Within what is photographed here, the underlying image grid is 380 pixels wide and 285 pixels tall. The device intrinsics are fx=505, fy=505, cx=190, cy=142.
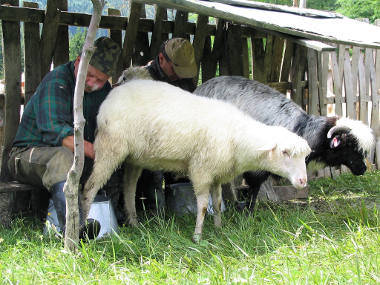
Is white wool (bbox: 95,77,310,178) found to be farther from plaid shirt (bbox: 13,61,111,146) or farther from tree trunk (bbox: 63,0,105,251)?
tree trunk (bbox: 63,0,105,251)

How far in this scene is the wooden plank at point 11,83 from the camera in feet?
18.4

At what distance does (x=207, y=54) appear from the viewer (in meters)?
7.49

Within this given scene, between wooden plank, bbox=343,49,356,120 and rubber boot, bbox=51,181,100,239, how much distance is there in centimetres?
618

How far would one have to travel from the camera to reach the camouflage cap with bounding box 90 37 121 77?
16.5 ft

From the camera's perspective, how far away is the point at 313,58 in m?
8.77

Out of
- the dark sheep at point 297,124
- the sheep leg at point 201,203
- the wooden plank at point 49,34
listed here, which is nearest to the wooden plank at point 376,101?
the dark sheep at point 297,124

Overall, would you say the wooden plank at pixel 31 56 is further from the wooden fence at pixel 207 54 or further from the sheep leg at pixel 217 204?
the sheep leg at pixel 217 204

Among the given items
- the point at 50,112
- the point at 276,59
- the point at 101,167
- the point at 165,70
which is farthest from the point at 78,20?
the point at 276,59

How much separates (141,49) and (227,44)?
1.37m

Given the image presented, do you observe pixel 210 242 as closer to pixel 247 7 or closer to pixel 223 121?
pixel 223 121

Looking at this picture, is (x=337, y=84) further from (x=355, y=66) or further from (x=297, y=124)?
(x=297, y=124)

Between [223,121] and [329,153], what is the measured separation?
2.00m

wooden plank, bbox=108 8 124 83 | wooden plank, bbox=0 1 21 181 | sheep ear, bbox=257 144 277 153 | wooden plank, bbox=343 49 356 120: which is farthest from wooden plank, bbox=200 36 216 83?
wooden plank, bbox=343 49 356 120

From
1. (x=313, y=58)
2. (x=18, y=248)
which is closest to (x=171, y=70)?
(x=18, y=248)
